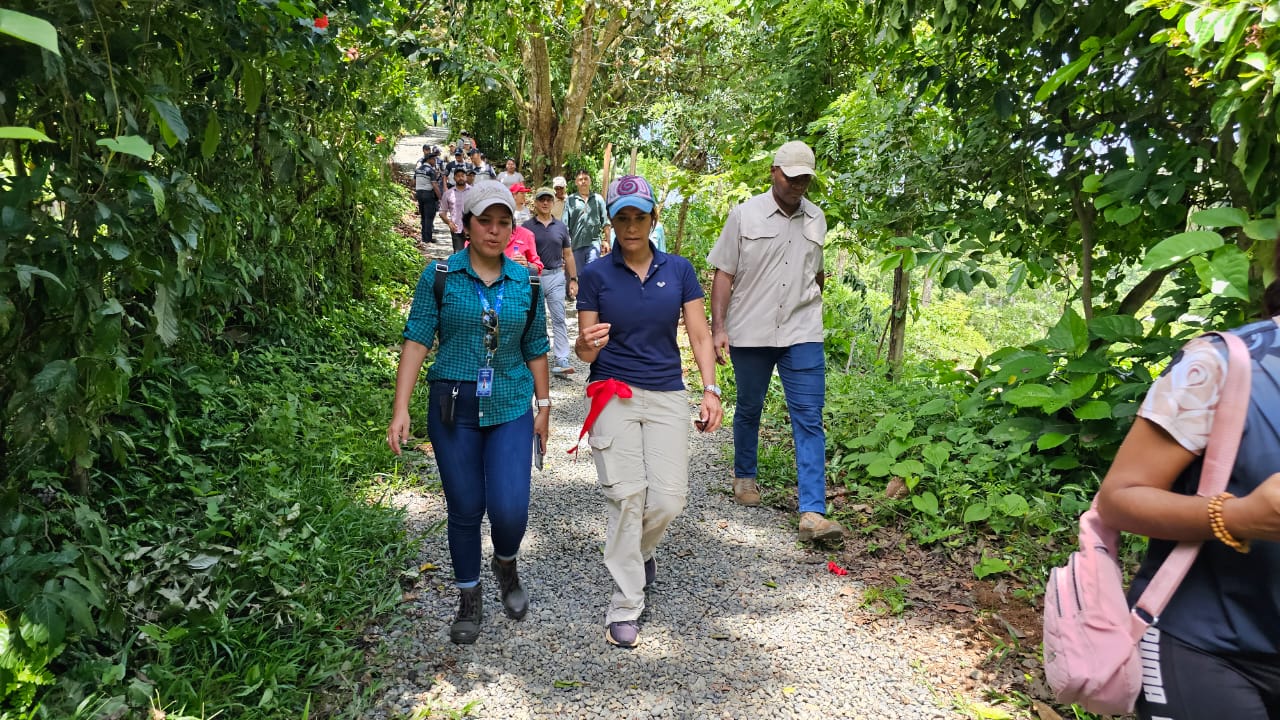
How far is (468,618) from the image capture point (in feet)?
11.6

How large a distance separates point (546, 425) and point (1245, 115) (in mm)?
3023

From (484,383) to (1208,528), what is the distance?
2603mm

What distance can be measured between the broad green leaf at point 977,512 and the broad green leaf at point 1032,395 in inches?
25.0

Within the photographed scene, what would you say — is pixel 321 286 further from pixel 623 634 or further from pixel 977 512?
pixel 977 512

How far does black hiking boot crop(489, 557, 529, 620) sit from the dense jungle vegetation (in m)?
0.57

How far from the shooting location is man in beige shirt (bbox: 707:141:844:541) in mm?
4492

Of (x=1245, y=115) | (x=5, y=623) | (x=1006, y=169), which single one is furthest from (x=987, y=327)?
(x=5, y=623)

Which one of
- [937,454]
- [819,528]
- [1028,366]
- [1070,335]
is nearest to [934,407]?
[937,454]

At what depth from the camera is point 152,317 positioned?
10.4 ft

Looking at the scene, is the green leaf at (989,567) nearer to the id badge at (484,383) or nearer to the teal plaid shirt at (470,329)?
the teal plaid shirt at (470,329)

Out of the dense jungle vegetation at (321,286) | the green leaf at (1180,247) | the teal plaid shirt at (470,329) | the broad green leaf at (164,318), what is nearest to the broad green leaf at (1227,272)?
the dense jungle vegetation at (321,286)

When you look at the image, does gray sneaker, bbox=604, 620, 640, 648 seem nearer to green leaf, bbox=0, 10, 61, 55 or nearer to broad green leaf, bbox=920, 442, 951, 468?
broad green leaf, bbox=920, 442, 951, 468

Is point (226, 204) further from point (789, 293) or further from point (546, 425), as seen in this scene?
point (789, 293)

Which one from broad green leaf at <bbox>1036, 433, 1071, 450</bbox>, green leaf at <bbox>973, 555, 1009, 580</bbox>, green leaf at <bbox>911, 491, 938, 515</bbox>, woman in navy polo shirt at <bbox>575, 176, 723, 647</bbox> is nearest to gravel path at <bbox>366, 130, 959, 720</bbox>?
woman in navy polo shirt at <bbox>575, 176, 723, 647</bbox>
